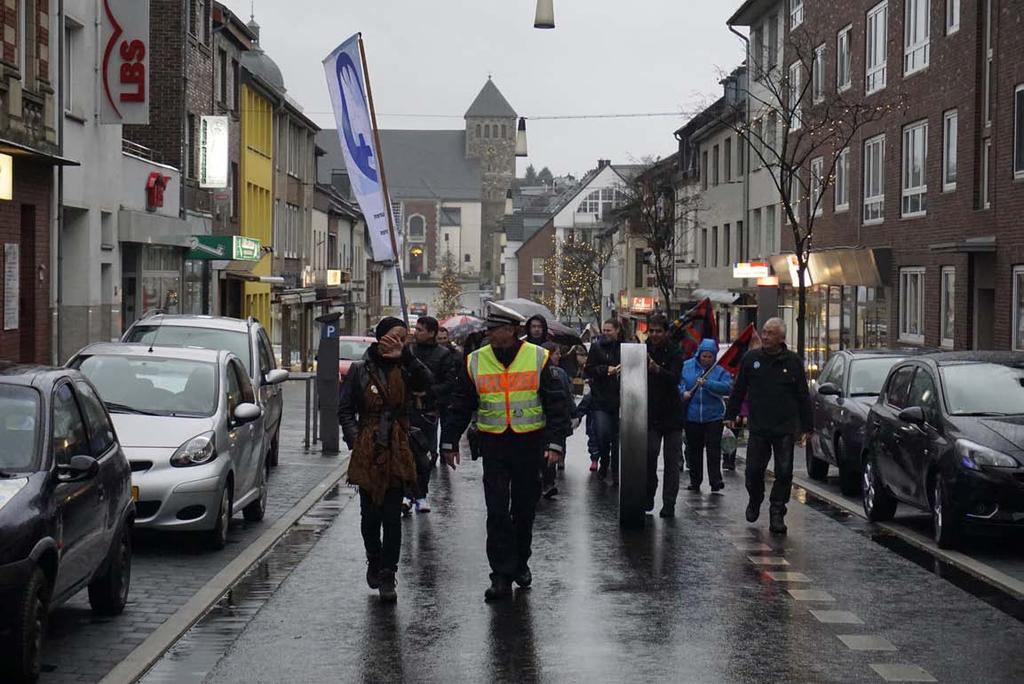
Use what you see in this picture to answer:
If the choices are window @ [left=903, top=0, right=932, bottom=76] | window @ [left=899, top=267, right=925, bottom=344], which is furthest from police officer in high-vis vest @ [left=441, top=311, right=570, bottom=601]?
window @ [left=903, top=0, right=932, bottom=76]

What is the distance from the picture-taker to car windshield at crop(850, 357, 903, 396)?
18406 millimetres

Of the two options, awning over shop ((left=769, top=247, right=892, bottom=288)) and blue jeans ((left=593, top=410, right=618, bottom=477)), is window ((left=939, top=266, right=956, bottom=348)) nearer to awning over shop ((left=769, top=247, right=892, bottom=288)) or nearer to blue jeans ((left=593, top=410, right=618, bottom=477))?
awning over shop ((left=769, top=247, right=892, bottom=288))

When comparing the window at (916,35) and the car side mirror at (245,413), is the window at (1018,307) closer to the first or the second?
the window at (916,35)

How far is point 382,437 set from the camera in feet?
32.7

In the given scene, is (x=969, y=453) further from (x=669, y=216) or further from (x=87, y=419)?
(x=669, y=216)

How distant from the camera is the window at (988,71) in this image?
28.0 metres

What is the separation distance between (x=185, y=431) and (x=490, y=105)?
16242 cm

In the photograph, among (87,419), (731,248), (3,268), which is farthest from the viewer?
(731,248)

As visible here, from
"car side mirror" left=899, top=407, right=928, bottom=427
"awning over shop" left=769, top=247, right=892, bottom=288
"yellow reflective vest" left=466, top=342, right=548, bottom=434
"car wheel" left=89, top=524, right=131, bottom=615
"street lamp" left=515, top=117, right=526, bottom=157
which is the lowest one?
"car wheel" left=89, top=524, right=131, bottom=615

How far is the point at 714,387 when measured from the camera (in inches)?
684

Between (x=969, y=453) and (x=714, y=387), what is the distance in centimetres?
506

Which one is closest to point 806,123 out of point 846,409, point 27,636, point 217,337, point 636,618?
point 846,409

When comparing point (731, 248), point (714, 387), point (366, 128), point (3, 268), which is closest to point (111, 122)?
point (3, 268)

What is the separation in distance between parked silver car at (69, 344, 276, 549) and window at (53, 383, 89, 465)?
9.56 feet
